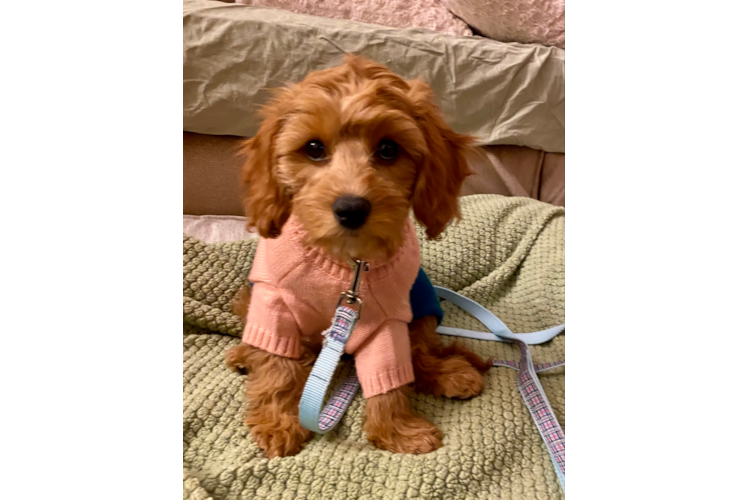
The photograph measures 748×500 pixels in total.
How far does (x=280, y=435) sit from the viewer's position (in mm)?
1186

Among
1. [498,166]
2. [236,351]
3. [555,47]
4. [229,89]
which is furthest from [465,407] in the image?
[555,47]

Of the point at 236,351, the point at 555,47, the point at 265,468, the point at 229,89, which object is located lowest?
the point at 265,468

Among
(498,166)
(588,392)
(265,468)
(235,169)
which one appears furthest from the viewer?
(498,166)

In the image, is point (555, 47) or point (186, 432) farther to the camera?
point (555, 47)

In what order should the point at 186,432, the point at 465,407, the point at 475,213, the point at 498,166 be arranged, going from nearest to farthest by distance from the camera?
the point at 186,432 < the point at 465,407 < the point at 475,213 < the point at 498,166

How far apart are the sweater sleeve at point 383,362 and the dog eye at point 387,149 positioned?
0.43 m

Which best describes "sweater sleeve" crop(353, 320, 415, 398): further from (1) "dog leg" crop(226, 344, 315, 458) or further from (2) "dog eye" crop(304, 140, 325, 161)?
(2) "dog eye" crop(304, 140, 325, 161)

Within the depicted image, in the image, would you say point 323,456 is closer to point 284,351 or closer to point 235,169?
point 284,351

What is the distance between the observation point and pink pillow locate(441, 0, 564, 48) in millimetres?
A: 2340

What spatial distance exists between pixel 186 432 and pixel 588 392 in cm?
102

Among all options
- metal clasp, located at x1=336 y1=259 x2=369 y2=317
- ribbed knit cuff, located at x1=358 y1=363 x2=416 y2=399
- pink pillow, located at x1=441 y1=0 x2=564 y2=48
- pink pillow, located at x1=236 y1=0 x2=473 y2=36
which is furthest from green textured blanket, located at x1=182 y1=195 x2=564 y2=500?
pink pillow, located at x1=236 y1=0 x2=473 y2=36

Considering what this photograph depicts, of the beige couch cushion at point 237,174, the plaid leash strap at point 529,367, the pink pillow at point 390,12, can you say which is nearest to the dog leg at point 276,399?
the plaid leash strap at point 529,367

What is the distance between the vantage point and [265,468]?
1.12 meters

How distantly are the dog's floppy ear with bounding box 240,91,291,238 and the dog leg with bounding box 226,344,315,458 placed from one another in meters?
0.37
